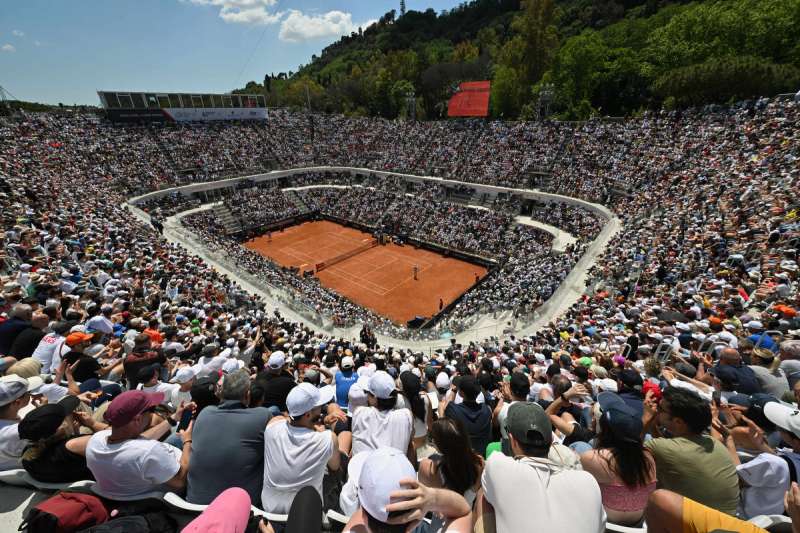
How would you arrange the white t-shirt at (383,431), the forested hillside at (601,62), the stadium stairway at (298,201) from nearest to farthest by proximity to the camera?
the white t-shirt at (383,431) < the forested hillside at (601,62) < the stadium stairway at (298,201)

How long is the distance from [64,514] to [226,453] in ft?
4.13

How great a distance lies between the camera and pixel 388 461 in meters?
2.68

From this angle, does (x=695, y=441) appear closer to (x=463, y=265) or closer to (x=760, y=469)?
(x=760, y=469)

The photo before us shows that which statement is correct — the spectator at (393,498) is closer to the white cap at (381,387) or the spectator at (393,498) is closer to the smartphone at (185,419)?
the white cap at (381,387)

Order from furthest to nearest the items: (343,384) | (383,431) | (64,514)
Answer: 1. (343,384)
2. (383,431)
3. (64,514)

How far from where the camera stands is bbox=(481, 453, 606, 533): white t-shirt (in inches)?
93.3

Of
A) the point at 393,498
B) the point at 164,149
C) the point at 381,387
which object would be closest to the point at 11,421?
the point at 381,387

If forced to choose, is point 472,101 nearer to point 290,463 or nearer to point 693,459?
point 693,459

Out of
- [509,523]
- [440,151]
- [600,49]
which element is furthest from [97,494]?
[600,49]

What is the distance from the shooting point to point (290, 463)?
3633mm

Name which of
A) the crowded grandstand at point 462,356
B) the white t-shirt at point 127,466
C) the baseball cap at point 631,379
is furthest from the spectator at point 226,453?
the baseball cap at point 631,379

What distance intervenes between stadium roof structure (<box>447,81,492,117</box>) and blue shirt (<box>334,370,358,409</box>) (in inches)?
2068

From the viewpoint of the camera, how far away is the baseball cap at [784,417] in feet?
12.1

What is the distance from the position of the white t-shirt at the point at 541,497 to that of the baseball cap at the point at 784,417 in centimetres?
283
